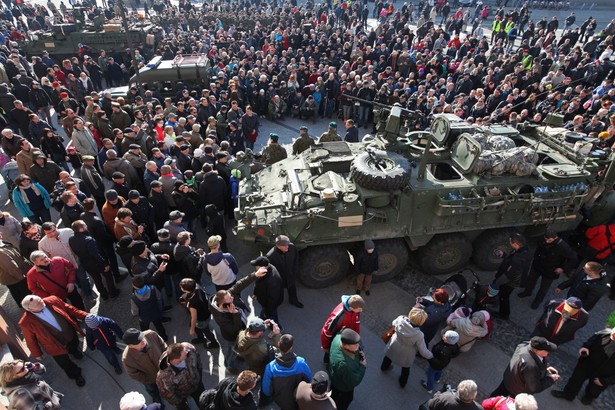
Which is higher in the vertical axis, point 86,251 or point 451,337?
point 451,337

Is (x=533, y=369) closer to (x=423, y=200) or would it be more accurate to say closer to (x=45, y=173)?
(x=423, y=200)

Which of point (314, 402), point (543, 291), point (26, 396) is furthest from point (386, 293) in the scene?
point (26, 396)

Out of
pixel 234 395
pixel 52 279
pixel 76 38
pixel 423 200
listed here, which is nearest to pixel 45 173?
pixel 52 279

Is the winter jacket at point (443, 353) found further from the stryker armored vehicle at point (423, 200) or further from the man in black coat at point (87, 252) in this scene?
the man in black coat at point (87, 252)

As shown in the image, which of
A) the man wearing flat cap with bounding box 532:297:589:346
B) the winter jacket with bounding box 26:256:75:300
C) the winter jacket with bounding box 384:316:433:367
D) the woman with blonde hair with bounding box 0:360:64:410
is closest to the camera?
the woman with blonde hair with bounding box 0:360:64:410

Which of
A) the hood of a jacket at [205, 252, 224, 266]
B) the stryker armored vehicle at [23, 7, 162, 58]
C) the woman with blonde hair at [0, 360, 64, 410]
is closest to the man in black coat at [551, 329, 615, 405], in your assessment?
the hood of a jacket at [205, 252, 224, 266]

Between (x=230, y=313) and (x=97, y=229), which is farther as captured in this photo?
(x=97, y=229)

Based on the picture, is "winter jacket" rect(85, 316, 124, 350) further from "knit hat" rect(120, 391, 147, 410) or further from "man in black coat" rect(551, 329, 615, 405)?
"man in black coat" rect(551, 329, 615, 405)

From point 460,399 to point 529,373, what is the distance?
3.89 feet

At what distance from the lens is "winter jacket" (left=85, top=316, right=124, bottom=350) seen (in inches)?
208

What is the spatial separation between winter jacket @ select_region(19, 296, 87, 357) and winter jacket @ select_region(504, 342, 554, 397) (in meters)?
5.66

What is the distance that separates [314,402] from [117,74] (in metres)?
17.8

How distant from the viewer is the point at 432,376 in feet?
18.4

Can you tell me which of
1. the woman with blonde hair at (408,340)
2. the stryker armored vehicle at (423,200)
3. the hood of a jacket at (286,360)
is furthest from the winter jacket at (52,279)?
the woman with blonde hair at (408,340)
